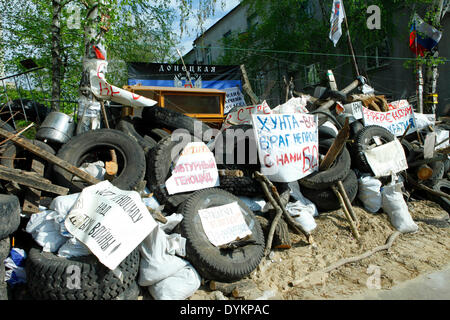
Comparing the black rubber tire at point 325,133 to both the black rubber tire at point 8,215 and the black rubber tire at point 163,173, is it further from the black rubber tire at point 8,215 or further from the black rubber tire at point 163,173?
the black rubber tire at point 8,215

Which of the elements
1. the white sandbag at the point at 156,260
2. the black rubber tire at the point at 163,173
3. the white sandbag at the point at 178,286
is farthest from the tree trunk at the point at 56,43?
the white sandbag at the point at 178,286

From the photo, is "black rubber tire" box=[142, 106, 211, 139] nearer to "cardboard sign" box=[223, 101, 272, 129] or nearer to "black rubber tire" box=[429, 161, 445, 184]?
"cardboard sign" box=[223, 101, 272, 129]

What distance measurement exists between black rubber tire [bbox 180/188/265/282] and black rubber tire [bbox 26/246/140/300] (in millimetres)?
639

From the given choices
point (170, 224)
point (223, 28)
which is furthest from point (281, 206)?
point (223, 28)

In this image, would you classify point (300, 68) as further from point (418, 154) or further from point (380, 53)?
point (418, 154)

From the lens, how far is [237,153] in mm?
4348

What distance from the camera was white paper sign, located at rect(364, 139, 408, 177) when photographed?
495 centimetres

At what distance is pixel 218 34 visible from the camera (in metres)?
23.4

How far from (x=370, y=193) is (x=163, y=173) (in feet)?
10.3

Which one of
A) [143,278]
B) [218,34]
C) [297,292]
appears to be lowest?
[297,292]

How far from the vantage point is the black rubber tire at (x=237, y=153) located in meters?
4.31

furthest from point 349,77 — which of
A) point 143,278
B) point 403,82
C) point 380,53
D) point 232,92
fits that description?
point 143,278

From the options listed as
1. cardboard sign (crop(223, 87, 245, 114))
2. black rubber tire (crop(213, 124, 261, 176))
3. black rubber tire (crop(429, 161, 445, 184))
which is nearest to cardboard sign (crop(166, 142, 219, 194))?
black rubber tire (crop(213, 124, 261, 176))
